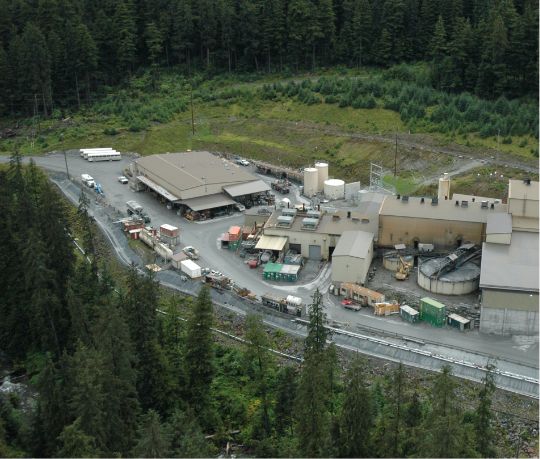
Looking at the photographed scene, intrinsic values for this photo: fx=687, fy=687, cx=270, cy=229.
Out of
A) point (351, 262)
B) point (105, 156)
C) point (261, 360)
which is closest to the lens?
point (261, 360)

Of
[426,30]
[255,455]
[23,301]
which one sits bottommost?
[255,455]

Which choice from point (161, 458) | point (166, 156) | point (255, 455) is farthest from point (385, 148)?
point (161, 458)

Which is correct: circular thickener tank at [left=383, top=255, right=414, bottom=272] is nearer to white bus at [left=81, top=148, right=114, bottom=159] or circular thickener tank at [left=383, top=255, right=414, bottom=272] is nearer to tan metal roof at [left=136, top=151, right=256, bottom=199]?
tan metal roof at [left=136, top=151, right=256, bottom=199]

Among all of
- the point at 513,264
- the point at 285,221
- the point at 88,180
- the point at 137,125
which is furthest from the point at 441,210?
the point at 137,125

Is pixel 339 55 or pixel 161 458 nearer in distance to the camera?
pixel 161 458

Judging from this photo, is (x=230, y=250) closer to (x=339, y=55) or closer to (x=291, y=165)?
(x=291, y=165)

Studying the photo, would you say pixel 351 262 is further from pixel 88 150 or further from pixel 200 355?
pixel 88 150

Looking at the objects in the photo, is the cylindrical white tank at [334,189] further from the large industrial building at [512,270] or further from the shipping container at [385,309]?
the shipping container at [385,309]
